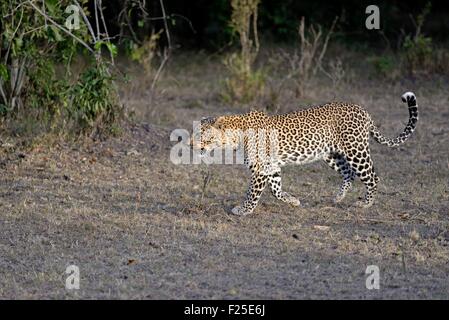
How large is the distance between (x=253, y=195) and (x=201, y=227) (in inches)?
27.4

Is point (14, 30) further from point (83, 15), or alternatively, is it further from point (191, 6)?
point (191, 6)

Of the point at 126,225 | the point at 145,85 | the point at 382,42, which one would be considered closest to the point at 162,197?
the point at 126,225

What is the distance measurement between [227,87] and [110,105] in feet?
11.2

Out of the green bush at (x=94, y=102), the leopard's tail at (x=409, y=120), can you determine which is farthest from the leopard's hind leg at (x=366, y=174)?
the green bush at (x=94, y=102)

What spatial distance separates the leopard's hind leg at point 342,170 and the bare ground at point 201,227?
13cm

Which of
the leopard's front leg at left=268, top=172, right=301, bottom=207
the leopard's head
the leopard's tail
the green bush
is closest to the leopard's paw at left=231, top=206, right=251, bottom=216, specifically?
the leopard's front leg at left=268, top=172, right=301, bottom=207

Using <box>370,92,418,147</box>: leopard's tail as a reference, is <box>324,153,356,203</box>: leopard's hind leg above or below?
below

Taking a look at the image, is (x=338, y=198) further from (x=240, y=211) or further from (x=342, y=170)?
(x=240, y=211)

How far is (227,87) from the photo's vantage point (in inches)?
575

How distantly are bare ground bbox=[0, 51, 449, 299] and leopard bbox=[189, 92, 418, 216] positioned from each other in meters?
0.25

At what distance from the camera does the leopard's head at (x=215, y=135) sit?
884 centimetres

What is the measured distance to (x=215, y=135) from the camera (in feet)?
29.0

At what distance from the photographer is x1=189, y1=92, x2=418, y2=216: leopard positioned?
887 cm

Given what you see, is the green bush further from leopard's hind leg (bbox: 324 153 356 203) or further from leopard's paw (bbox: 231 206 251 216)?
leopard's hind leg (bbox: 324 153 356 203)
